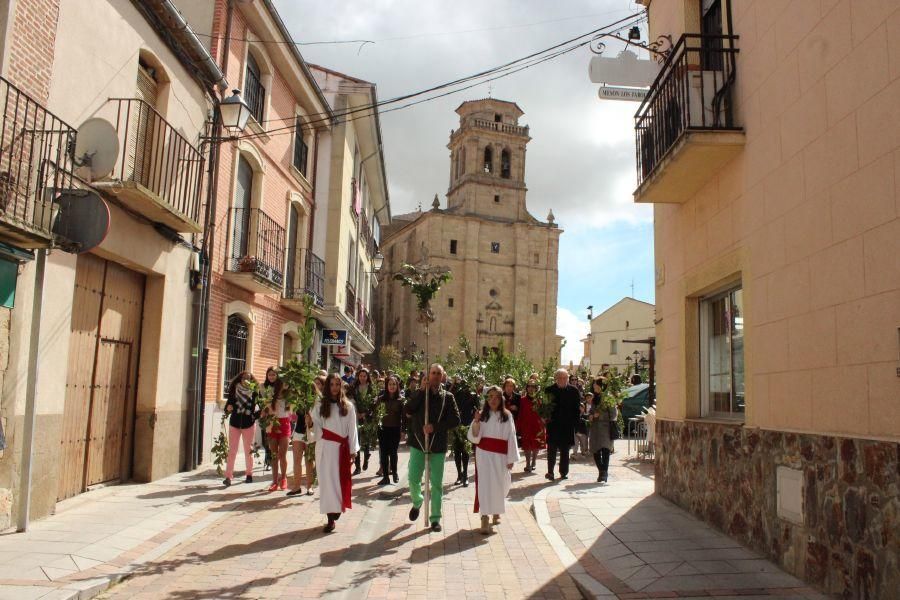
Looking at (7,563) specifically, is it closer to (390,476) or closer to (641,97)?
(390,476)

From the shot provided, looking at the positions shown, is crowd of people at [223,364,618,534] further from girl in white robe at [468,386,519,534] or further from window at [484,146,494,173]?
window at [484,146,494,173]

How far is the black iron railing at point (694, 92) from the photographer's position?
25.1 feet

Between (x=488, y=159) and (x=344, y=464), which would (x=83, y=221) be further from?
(x=488, y=159)

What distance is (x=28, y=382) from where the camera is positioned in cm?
720

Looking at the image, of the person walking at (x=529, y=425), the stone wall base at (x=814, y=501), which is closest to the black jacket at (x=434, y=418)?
the stone wall base at (x=814, y=501)

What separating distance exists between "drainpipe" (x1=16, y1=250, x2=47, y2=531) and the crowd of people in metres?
2.80

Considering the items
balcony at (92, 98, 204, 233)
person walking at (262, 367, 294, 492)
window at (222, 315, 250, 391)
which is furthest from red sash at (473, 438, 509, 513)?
window at (222, 315, 250, 391)

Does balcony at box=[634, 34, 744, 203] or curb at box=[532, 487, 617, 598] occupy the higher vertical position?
balcony at box=[634, 34, 744, 203]

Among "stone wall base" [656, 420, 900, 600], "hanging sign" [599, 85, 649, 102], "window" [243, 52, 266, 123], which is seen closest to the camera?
"stone wall base" [656, 420, 900, 600]

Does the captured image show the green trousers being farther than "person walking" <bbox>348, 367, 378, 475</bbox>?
No

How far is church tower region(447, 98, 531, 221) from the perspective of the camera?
66.2 meters

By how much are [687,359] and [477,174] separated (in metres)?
58.4

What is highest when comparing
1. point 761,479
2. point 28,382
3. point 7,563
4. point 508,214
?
point 508,214

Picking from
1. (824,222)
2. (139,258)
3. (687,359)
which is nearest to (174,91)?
(139,258)
